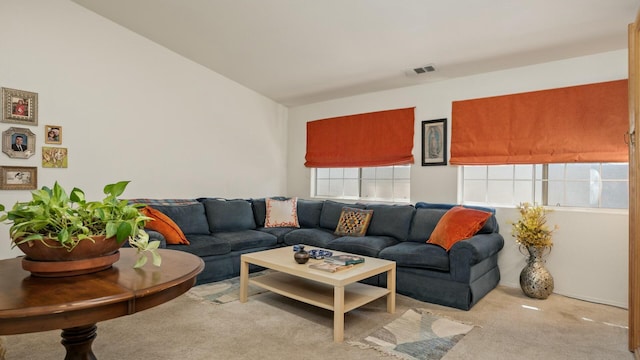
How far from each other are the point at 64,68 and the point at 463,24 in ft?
13.0

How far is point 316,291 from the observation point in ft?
9.61

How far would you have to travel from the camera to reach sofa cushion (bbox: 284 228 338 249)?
13.3ft

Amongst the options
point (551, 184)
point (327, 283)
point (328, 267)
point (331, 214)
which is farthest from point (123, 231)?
point (551, 184)

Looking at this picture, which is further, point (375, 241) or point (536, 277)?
point (375, 241)

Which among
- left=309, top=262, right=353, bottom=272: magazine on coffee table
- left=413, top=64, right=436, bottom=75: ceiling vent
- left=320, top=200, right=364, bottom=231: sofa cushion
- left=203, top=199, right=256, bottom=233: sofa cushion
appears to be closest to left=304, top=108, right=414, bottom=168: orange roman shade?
left=413, top=64, right=436, bottom=75: ceiling vent

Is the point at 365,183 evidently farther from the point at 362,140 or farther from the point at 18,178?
the point at 18,178

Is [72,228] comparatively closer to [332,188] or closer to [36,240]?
[36,240]

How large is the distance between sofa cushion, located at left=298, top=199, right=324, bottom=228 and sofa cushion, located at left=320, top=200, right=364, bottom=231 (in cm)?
9

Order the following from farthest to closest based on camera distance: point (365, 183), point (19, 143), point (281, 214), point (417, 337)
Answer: point (365, 183) → point (281, 214) → point (19, 143) → point (417, 337)

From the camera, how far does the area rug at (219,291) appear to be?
126 inches

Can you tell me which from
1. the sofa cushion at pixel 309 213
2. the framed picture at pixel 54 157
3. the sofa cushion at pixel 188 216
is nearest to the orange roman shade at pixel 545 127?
the sofa cushion at pixel 309 213

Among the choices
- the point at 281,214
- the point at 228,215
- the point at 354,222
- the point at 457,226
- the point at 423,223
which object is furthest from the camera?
the point at 281,214

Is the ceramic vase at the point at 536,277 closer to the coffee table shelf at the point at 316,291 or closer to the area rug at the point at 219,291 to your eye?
the coffee table shelf at the point at 316,291

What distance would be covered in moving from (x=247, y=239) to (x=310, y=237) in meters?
0.72
